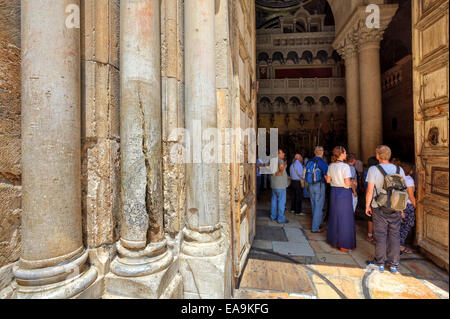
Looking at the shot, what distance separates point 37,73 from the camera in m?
1.27

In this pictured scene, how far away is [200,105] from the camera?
1934mm

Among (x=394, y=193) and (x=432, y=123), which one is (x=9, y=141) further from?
(x=432, y=123)

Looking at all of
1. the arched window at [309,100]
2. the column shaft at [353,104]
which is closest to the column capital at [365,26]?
the column shaft at [353,104]

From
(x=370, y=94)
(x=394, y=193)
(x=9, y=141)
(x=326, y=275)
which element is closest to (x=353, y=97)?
(x=370, y=94)

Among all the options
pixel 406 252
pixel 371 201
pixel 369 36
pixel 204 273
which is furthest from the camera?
pixel 369 36

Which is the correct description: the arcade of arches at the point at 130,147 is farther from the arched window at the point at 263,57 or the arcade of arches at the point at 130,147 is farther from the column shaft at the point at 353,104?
the arched window at the point at 263,57

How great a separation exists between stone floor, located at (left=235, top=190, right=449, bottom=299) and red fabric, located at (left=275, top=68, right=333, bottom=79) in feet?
34.6

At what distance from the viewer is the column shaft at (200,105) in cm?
193

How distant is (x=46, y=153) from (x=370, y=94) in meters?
8.07

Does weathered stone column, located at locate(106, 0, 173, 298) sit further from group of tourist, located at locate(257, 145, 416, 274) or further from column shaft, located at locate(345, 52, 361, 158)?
column shaft, located at locate(345, 52, 361, 158)

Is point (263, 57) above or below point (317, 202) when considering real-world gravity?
above

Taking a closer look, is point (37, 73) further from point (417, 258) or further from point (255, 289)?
point (417, 258)

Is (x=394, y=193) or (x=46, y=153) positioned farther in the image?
(x=394, y=193)
